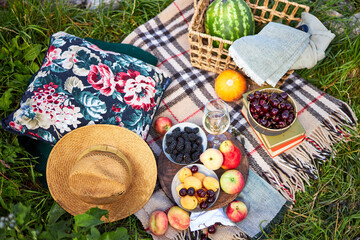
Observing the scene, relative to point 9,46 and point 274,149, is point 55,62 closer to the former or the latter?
point 9,46

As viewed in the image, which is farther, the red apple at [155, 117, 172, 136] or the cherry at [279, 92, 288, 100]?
the red apple at [155, 117, 172, 136]

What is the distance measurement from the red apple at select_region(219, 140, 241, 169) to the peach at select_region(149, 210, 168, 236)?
64 centimetres

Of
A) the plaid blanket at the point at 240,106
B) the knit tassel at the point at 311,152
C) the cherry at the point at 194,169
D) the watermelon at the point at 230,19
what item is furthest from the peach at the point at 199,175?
the watermelon at the point at 230,19

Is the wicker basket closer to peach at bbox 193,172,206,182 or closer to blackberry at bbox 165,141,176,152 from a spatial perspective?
blackberry at bbox 165,141,176,152

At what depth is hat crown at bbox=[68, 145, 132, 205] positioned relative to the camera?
6.00ft

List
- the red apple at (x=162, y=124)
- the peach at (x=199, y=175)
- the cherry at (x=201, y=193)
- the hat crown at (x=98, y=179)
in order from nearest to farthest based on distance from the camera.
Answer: the hat crown at (x=98, y=179) < the cherry at (x=201, y=193) < the peach at (x=199, y=175) < the red apple at (x=162, y=124)

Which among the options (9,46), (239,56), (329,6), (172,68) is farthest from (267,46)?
(9,46)

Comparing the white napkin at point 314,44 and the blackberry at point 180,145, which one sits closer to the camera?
the blackberry at point 180,145

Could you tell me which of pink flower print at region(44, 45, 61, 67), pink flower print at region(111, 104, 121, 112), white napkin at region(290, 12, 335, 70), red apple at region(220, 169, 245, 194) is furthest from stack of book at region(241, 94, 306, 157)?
pink flower print at region(44, 45, 61, 67)

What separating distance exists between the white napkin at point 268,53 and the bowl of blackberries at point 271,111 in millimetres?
161

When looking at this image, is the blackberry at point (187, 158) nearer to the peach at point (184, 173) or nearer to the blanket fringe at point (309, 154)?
the peach at point (184, 173)

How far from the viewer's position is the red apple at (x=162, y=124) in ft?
8.36

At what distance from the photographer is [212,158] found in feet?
7.21

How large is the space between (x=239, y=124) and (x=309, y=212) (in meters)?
0.96
